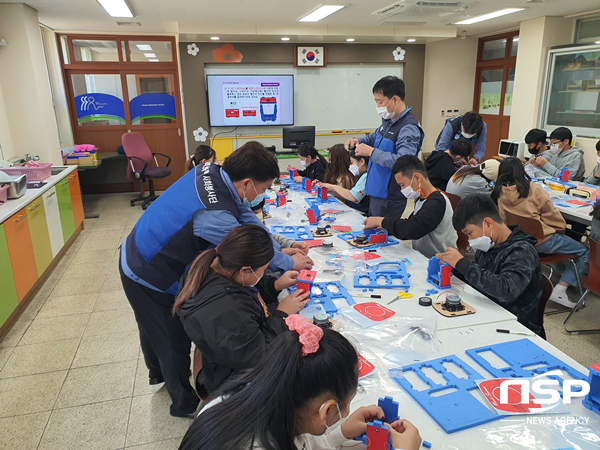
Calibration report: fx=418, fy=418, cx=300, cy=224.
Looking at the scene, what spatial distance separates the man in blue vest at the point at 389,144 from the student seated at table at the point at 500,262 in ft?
3.27

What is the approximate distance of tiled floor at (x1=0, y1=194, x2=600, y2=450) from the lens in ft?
6.66

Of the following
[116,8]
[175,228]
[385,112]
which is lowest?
[175,228]

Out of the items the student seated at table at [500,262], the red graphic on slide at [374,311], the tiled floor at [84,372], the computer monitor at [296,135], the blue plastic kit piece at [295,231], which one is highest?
the computer monitor at [296,135]

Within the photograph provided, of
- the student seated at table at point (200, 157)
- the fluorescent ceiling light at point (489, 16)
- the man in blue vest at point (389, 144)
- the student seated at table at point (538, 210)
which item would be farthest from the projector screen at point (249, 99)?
the student seated at table at point (538, 210)

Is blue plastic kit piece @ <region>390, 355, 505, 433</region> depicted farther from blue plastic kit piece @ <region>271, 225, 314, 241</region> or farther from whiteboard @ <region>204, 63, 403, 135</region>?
whiteboard @ <region>204, 63, 403, 135</region>

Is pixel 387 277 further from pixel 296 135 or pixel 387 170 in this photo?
pixel 296 135

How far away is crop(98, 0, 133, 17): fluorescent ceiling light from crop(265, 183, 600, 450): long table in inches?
155

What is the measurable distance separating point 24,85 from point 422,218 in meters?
4.94

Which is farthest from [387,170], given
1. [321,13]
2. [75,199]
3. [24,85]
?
[24,85]

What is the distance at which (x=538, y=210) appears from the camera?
10.4 ft

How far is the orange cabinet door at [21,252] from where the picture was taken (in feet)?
9.99

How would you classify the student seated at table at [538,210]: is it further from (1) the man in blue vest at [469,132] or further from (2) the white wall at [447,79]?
(2) the white wall at [447,79]

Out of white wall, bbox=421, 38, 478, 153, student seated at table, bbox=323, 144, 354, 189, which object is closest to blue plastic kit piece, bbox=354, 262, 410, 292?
student seated at table, bbox=323, 144, 354, 189

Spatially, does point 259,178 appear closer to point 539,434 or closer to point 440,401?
point 440,401
